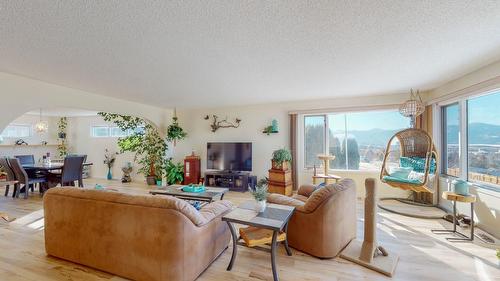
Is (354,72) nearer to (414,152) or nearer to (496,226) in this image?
(414,152)

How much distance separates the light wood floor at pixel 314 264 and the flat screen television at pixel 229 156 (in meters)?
3.01

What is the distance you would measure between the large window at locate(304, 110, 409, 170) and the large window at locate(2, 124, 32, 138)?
9250mm

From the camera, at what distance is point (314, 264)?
2285mm

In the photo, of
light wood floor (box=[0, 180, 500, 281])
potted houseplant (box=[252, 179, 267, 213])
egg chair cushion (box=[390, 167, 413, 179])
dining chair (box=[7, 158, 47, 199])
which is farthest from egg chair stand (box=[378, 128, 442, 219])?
dining chair (box=[7, 158, 47, 199])

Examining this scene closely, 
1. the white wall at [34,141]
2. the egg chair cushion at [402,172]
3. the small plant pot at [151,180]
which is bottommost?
the small plant pot at [151,180]

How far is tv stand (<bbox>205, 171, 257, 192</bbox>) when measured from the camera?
17.9 ft

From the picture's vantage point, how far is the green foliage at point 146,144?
6328mm

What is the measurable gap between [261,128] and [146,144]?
3429mm

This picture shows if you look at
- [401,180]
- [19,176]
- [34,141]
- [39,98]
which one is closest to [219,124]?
[39,98]

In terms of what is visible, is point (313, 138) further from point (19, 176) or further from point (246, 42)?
point (19, 176)

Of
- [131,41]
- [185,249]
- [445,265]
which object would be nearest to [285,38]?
[131,41]

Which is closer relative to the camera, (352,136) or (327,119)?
(352,136)

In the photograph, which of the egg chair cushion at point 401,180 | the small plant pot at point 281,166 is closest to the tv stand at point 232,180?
the small plant pot at point 281,166

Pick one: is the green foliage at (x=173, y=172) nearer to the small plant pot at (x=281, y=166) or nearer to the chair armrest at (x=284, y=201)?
the small plant pot at (x=281, y=166)
